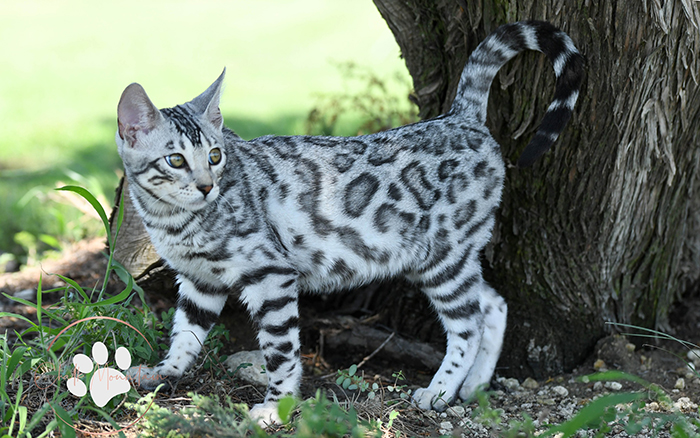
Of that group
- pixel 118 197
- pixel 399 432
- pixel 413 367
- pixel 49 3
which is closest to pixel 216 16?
pixel 49 3

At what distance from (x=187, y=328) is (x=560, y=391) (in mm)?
1870

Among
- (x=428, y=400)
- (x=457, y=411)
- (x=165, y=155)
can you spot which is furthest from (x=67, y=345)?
(x=457, y=411)

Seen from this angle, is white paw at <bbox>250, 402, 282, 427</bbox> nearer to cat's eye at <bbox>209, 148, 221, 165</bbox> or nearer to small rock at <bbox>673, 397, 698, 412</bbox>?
cat's eye at <bbox>209, 148, 221, 165</bbox>

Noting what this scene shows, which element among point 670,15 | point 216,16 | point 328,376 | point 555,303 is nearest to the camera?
point 670,15

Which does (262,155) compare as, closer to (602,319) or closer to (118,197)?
(118,197)

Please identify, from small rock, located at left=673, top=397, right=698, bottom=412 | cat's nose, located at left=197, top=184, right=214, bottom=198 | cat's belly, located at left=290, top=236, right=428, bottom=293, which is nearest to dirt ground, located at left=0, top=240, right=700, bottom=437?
small rock, located at left=673, top=397, right=698, bottom=412

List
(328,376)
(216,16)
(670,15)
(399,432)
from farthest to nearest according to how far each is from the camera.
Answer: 1. (216,16)
2. (328,376)
3. (670,15)
4. (399,432)

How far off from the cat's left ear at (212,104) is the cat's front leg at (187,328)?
79 centimetres

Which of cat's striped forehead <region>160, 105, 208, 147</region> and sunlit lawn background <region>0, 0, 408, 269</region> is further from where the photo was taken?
sunlit lawn background <region>0, 0, 408, 269</region>

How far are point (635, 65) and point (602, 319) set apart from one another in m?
1.40

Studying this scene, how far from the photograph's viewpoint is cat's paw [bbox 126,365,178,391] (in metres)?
2.81

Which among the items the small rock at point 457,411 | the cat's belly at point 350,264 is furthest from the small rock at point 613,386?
the cat's belly at point 350,264

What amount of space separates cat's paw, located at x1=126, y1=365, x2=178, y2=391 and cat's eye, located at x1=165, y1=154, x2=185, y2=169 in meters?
0.95

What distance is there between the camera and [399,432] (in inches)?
95.6
